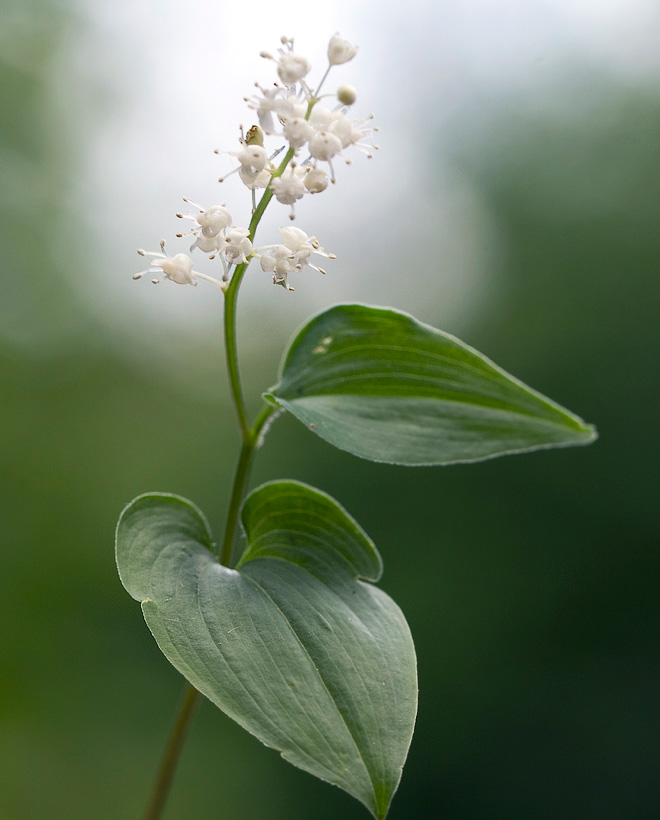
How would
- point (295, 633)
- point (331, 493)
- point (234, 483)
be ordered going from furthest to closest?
point (331, 493), point (234, 483), point (295, 633)

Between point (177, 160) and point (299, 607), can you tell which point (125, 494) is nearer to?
point (177, 160)

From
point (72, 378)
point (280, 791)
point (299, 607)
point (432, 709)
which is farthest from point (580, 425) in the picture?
point (280, 791)

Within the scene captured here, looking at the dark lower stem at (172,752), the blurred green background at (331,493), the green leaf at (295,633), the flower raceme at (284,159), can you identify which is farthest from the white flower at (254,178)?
the blurred green background at (331,493)

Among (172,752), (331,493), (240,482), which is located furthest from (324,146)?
(331,493)

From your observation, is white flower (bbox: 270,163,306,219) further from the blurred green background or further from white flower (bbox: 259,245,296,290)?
the blurred green background

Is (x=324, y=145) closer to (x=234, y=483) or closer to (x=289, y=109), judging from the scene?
(x=289, y=109)

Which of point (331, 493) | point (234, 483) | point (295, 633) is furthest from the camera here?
point (331, 493)

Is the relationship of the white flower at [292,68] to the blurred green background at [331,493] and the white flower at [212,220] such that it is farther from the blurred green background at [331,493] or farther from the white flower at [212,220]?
the blurred green background at [331,493]

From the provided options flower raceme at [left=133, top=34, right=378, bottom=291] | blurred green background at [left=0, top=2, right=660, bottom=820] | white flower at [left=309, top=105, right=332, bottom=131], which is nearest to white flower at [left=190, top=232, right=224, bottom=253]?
flower raceme at [left=133, top=34, right=378, bottom=291]
